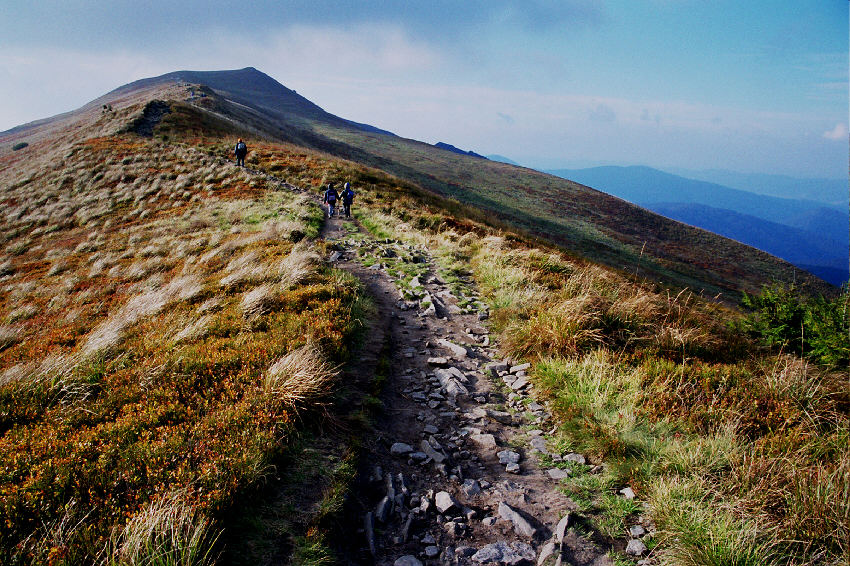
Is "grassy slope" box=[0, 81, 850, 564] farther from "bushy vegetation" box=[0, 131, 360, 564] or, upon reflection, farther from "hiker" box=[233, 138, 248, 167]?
"hiker" box=[233, 138, 248, 167]

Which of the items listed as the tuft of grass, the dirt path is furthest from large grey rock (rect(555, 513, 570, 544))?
the tuft of grass

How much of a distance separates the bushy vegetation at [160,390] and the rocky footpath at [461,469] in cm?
121

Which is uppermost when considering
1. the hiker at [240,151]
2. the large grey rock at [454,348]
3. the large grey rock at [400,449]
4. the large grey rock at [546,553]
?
the hiker at [240,151]

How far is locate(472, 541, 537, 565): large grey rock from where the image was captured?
12.1 feet

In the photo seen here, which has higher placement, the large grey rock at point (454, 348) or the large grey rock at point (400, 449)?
the large grey rock at point (454, 348)

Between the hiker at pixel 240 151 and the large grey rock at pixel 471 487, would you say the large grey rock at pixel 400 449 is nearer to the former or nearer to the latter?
the large grey rock at pixel 471 487

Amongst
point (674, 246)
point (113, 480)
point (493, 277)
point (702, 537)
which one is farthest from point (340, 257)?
point (674, 246)

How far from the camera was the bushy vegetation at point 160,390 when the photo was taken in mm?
3367

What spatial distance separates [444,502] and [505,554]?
80 centimetres

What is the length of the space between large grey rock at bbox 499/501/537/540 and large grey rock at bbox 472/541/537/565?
133 mm

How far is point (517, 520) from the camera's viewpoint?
410cm

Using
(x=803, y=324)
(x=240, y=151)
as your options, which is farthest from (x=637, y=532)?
(x=240, y=151)

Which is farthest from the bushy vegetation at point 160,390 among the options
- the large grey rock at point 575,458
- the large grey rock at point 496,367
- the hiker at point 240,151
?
the hiker at point 240,151

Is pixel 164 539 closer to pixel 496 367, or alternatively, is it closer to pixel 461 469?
pixel 461 469
